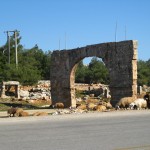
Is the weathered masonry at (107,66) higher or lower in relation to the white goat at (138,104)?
higher

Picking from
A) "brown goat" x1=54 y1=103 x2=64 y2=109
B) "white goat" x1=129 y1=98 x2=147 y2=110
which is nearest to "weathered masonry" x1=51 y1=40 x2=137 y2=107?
"brown goat" x1=54 y1=103 x2=64 y2=109

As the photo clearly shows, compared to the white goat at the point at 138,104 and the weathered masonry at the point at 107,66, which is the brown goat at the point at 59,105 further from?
the white goat at the point at 138,104

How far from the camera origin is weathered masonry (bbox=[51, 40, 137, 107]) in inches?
1139

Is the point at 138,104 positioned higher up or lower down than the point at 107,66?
lower down

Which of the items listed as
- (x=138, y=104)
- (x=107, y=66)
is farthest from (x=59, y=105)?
(x=138, y=104)

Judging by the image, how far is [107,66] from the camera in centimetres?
3080

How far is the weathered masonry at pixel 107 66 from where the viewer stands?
1139 inches

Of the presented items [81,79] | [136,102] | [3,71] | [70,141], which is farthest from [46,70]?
[70,141]

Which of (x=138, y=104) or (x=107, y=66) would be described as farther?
(x=107, y=66)

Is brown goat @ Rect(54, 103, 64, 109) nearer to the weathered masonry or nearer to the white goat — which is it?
the weathered masonry

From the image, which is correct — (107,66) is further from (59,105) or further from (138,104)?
(138,104)

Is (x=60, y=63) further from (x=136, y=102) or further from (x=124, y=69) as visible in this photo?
(x=136, y=102)

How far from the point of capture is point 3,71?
5166 cm

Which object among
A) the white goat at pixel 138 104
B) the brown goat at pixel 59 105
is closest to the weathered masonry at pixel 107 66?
the brown goat at pixel 59 105
